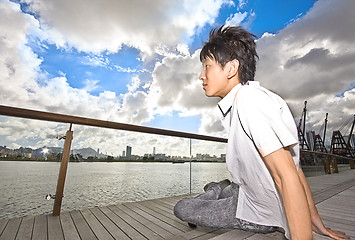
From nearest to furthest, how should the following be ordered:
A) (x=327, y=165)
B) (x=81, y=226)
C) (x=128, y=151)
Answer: (x=81, y=226) < (x=128, y=151) < (x=327, y=165)

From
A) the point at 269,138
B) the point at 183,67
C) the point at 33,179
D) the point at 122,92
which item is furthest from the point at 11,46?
the point at 269,138

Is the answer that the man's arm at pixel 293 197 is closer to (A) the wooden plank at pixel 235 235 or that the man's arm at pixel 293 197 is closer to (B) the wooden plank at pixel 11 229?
(A) the wooden plank at pixel 235 235

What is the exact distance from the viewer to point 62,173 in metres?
1.62

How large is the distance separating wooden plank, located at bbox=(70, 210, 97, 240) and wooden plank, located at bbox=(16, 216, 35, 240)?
Result: 28cm

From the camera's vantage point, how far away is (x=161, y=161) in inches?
104

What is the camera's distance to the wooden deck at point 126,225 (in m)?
1.09

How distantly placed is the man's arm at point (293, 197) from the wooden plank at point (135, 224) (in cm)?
100

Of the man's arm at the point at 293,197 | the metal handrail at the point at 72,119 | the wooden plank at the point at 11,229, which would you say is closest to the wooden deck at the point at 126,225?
the wooden plank at the point at 11,229

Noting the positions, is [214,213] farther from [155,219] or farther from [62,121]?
[62,121]

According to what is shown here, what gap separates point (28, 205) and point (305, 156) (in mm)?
6062

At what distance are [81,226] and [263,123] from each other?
1542 millimetres


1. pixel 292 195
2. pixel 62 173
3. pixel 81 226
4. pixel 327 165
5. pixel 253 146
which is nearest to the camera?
pixel 292 195

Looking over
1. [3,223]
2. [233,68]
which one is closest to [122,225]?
[3,223]

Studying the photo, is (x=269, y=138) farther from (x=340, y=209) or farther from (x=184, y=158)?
(x=184, y=158)
